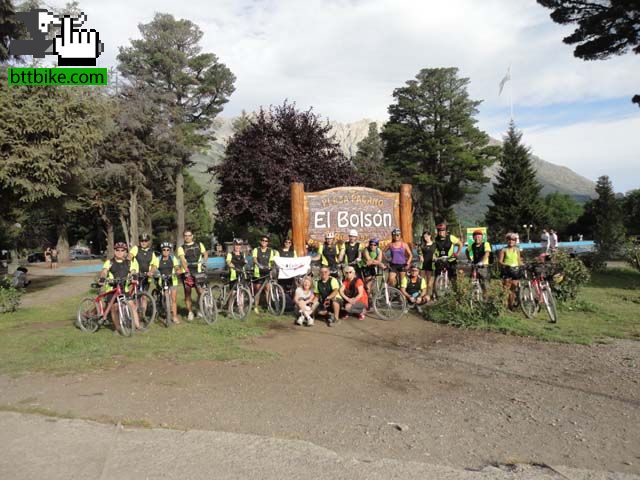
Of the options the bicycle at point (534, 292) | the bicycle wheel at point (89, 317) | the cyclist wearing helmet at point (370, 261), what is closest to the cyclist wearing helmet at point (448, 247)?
the cyclist wearing helmet at point (370, 261)

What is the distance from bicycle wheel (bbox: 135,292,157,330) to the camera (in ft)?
30.3

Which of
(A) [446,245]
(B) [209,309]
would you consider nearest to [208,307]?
(B) [209,309]

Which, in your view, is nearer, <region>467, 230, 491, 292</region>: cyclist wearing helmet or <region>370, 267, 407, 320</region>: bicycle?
<region>370, 267, 407, 320</region>: bicycle

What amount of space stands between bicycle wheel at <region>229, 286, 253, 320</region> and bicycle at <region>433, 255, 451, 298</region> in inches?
167

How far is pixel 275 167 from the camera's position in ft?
54.3

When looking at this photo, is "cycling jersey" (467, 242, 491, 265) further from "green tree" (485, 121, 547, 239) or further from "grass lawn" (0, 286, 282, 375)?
"green tree" (485, 121, 547, 239)

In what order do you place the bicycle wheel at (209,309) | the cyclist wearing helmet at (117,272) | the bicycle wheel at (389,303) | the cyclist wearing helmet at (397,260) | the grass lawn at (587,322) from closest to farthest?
the grass lawn at (587,322) < the cyclist wearing helmet at (117,272) < the bicycle wheel at (209,309) < the bicycle wheel at (389,303) < the cyclist wearing helmet at (397,260)

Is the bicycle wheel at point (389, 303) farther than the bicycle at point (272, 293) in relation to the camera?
No

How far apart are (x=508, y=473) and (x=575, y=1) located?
57.3 feet

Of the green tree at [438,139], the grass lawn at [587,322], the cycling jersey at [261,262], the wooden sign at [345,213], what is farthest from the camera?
the green tree at [438,139]

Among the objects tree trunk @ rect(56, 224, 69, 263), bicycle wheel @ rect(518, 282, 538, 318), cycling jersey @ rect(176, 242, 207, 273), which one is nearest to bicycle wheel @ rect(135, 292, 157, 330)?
cycling jersey @ rect(176, 242, 207, 273)

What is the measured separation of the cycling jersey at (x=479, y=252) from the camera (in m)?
10.2

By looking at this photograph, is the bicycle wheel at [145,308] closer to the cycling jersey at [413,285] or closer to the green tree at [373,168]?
the cycling jersey at [413,285]

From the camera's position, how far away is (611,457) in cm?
371
